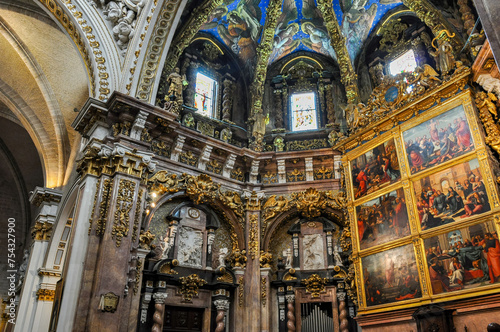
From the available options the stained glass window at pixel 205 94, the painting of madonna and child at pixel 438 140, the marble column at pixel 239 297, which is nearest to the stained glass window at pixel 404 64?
the painting of madonna and child at pixel 438 140

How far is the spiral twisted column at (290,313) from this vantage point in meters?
12.7

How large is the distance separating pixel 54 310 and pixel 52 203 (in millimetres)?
7055

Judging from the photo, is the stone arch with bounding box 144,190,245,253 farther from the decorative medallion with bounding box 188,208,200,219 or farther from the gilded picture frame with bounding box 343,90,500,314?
the gilded picture frame with bounding box 343,90,500,314

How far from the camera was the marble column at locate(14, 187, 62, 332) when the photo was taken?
46.7ft

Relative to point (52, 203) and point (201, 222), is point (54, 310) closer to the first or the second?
point (201, 222)

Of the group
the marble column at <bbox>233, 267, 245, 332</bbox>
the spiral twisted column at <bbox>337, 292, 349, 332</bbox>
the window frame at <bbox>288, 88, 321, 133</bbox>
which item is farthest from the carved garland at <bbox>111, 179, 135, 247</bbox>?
the window frame at <bbox>288, 88, 321, 133</bbox>

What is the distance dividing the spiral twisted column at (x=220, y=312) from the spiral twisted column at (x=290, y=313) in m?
1.95

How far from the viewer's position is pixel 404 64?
47.3 ft

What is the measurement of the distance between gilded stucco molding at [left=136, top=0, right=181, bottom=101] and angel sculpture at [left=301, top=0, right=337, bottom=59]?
18.3ft

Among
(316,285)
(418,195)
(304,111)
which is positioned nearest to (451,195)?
(418,195)

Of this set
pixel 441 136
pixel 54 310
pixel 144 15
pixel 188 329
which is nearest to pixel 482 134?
pixel 441 136

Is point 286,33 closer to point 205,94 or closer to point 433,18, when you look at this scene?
point 205,94

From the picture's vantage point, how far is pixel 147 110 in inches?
477

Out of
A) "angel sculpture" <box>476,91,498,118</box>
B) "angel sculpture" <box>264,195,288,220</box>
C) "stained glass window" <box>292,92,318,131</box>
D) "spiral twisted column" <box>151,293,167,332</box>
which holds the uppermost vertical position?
"stained glass window" <box>292,92,318,131</box>
